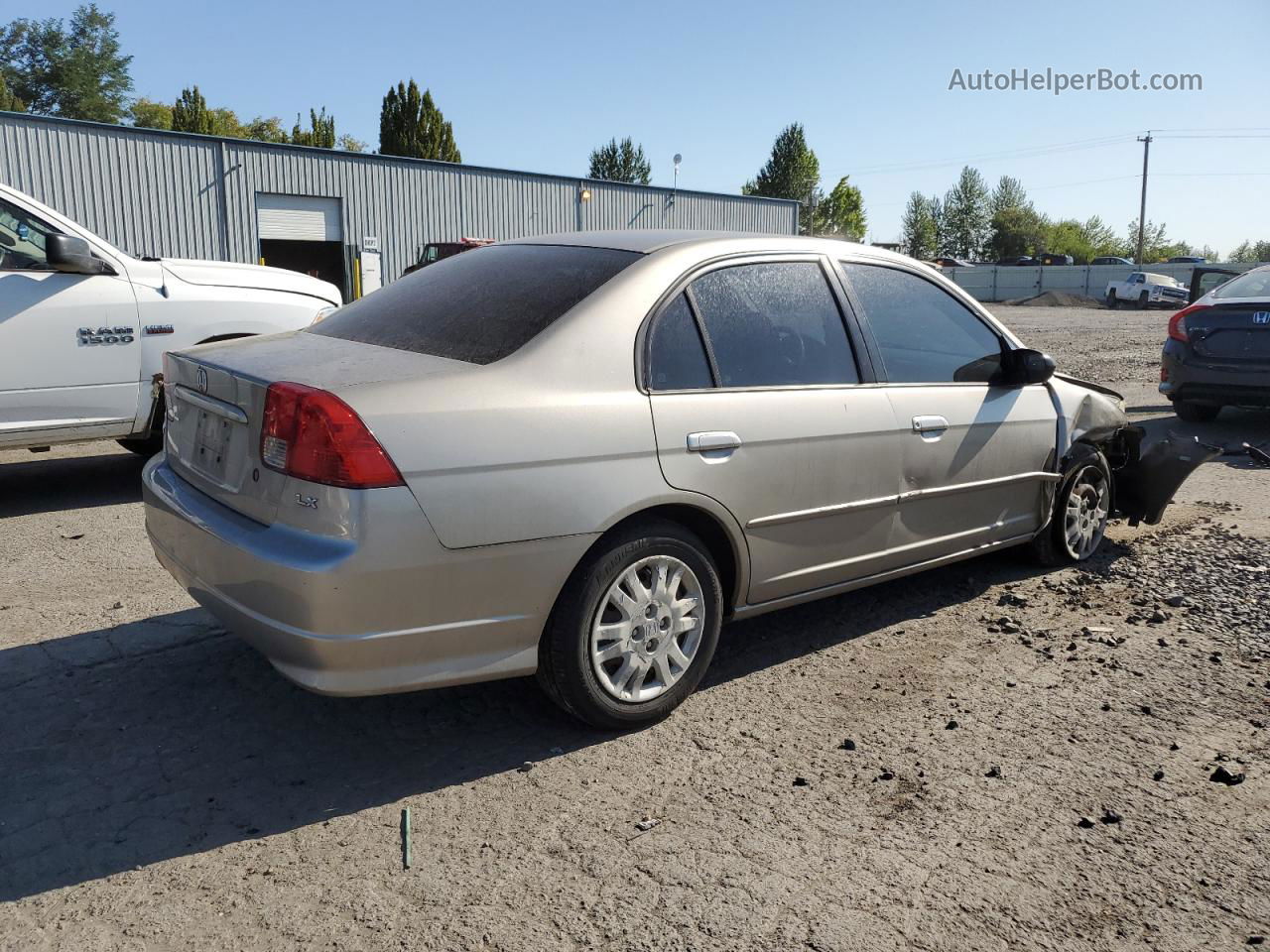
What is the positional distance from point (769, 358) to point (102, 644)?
285 centimetres

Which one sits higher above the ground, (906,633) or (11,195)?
(11,195)

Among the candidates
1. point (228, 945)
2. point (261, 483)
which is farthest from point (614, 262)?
point (228, 945)

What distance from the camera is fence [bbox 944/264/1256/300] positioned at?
179 ft

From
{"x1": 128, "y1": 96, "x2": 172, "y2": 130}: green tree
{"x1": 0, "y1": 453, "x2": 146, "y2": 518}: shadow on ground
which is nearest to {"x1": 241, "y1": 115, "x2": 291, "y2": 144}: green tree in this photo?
{"x1": 128, "y1": 96, "x2": 172, "y2": 130}: green tree

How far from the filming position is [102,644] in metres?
Answer: 4.18

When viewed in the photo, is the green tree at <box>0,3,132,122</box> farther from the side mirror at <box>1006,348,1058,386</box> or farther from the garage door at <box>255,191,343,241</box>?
the side mirror at <box>1006,348,1058,386</box>

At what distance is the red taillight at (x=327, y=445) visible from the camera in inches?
113

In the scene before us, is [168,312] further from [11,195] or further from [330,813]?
[330,813]

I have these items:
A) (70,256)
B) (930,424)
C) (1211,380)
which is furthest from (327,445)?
(1211,380)

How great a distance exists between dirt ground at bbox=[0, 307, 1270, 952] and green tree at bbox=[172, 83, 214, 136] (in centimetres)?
5519

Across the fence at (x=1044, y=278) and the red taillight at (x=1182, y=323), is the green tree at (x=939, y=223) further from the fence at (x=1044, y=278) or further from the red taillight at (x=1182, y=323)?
the red taillight at (x=1182, y=323)

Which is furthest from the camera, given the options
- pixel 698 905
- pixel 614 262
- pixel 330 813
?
pixel 614 262

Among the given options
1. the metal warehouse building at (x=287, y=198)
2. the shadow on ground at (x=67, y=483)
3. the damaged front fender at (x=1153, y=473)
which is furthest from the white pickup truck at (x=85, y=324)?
the metal warehouse building at (x=287, y=198)

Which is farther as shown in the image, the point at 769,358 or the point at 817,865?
the point at 769,358
